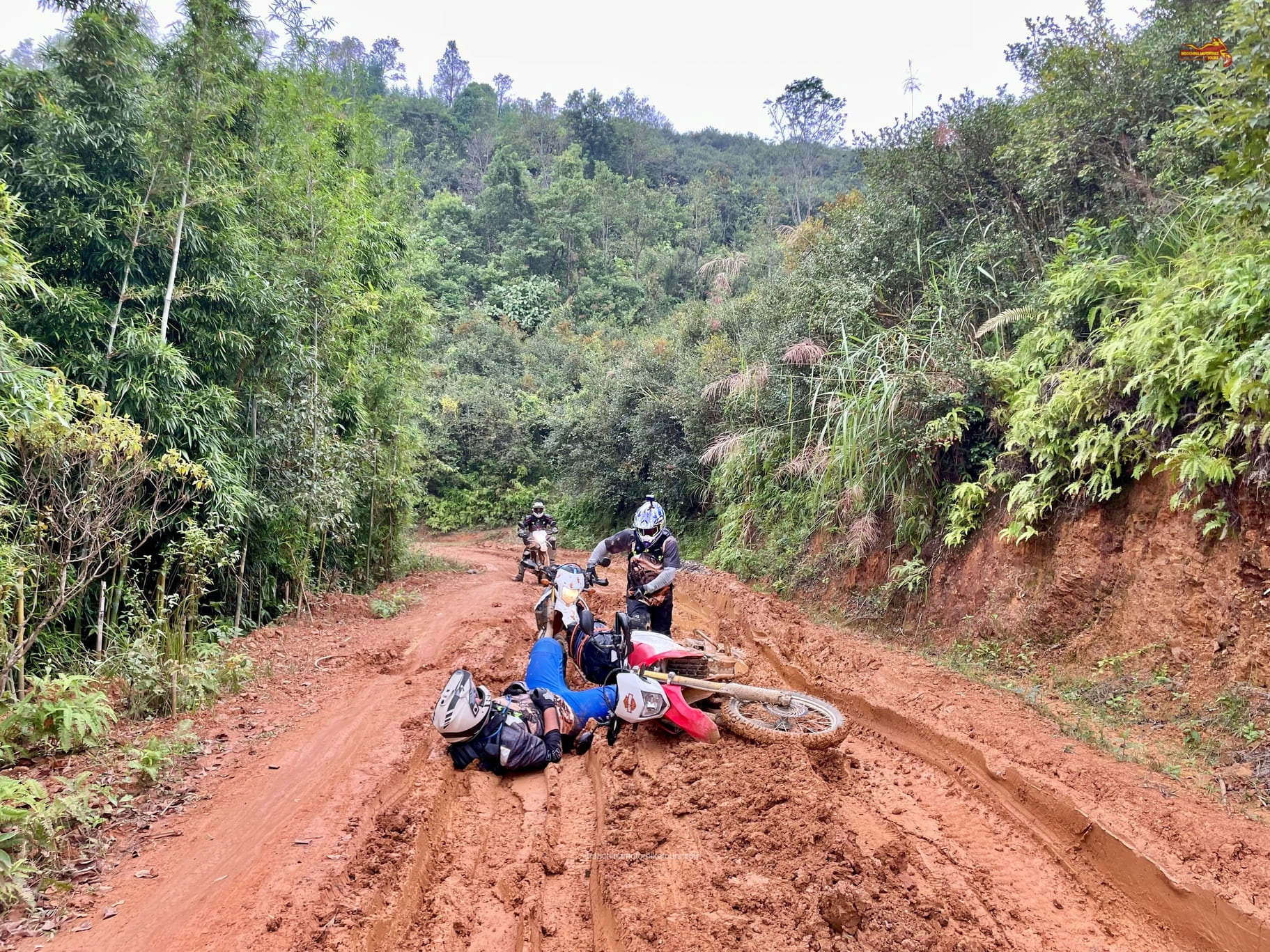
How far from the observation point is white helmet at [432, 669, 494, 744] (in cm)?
377

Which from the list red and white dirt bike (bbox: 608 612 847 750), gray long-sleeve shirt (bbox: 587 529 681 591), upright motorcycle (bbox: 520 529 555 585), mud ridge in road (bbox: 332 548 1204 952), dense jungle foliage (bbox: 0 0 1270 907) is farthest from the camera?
upright motorcycle (bbox: 520 529 555 585)

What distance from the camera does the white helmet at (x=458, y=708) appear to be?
149 inches

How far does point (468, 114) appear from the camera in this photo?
57656 mm

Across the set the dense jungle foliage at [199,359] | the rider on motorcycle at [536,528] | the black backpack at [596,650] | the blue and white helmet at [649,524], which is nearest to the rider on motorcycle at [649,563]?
the blue and white helmet at [649,524]

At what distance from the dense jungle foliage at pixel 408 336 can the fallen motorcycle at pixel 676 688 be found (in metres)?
3.19

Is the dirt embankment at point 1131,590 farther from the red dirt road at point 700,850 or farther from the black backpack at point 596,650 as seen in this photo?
the black backpack at point 596,650

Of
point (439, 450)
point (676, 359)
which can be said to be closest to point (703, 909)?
point (676, 359)

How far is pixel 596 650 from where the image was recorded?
5.22 meters

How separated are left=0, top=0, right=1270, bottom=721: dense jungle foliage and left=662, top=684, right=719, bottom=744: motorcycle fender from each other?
3905mm

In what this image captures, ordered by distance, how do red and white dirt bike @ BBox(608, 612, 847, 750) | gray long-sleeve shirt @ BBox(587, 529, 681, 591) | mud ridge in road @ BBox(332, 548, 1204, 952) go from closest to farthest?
mud ridge in road @ BBox(332, 548, 1204, 952) → red and white dirt bike @ BBox(608, 612, 847, 750) → gray long-sleeve shirt @ BBox(587, 529, 681, 591)

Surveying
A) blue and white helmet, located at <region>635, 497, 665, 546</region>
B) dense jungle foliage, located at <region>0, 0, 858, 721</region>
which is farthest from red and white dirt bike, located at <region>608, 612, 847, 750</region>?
dense jungle foliage, located at <region>0, 0, 858, 721</region>

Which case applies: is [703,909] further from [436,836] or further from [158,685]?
[158,685]

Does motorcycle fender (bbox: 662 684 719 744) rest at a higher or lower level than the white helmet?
lower

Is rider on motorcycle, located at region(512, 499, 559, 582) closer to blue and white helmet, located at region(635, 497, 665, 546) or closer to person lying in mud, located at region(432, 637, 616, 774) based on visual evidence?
blue and white helmet, located at region(635, 497, 665, 546)
